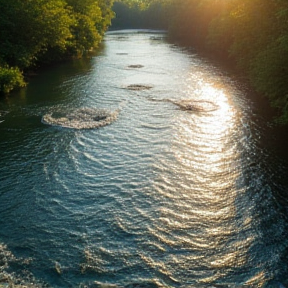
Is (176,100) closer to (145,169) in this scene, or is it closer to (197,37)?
→ (145,169)

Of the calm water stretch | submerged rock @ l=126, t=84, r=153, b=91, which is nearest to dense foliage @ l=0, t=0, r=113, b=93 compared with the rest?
the calm water stretch

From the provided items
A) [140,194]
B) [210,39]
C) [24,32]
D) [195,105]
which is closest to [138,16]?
[210,39]

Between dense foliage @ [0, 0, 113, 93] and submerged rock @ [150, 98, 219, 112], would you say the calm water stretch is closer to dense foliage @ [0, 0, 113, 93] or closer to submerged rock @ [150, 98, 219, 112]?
submerged rock @ [150, 98, 219, 112]

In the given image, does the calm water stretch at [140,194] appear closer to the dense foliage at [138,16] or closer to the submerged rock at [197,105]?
the submerged rock at [197,105]

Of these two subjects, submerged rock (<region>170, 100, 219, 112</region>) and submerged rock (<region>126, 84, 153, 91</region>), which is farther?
submerged rock (<region>126, 84, 153, 91</region>)

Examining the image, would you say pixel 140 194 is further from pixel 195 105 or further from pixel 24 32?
pixel 24 32

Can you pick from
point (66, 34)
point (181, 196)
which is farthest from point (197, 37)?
point (181, 196)

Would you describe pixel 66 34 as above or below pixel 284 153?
above

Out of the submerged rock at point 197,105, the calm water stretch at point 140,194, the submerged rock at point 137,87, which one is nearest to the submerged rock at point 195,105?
the submerged rock at point 197,105
